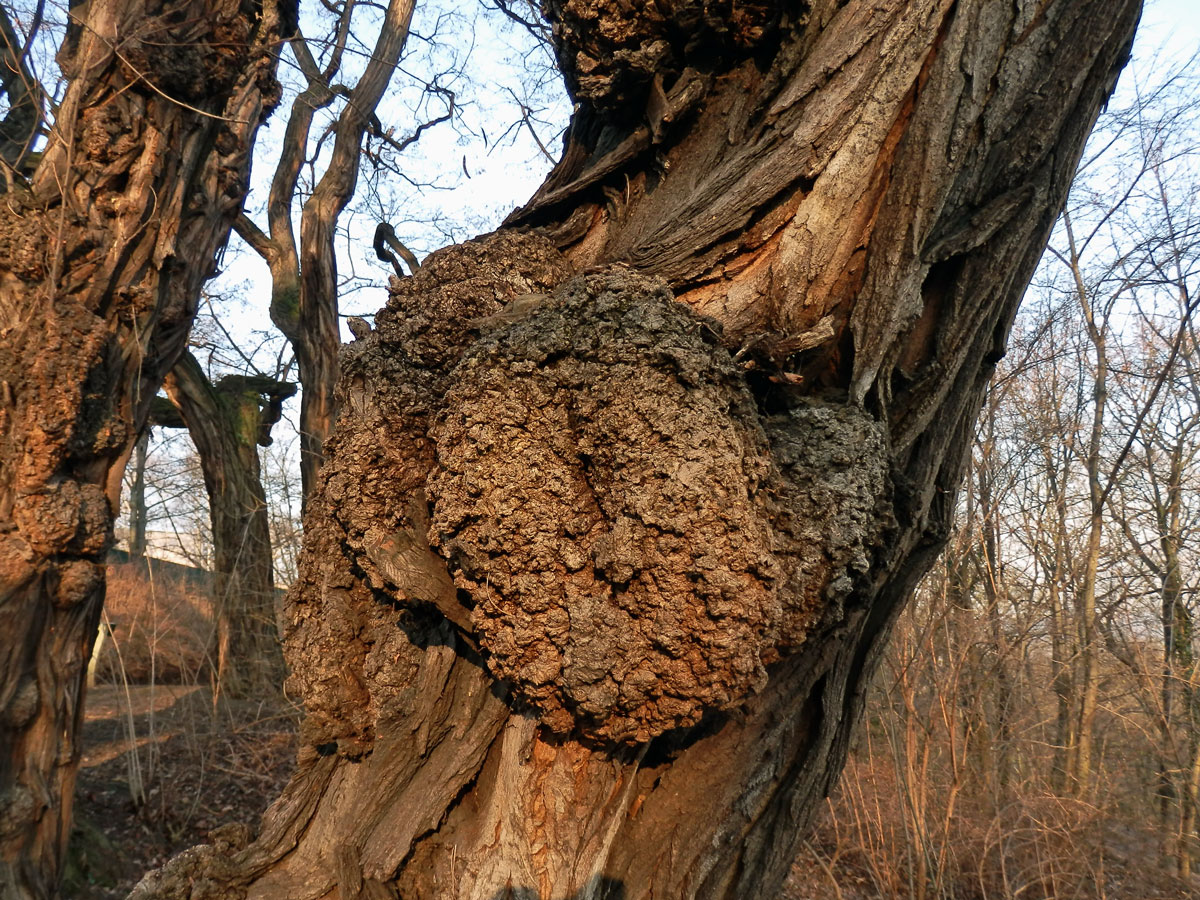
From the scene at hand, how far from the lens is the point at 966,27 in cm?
163

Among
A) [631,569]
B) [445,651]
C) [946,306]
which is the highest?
[946,306]

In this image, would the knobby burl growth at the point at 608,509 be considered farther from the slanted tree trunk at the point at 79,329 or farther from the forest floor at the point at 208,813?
the forest floor at the point at 208,813

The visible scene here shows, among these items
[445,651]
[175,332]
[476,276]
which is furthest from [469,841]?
[175,332]

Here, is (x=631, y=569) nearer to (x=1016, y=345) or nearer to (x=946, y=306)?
(x=946, y=306)

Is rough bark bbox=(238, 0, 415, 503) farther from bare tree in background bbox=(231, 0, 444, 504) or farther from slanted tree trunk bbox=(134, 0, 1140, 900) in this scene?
slanted tree trunk bbox=(134, 0, 1140, 900)

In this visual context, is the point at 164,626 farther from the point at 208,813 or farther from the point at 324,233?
the point at 324,233

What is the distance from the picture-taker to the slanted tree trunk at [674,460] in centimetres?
136

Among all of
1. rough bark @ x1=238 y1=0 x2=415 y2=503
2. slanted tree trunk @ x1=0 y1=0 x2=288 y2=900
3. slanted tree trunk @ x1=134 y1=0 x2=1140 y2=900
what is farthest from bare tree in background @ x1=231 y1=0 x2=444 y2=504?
slanted tree trunk @ x1=134 y1=0 x2=1140 y2=900

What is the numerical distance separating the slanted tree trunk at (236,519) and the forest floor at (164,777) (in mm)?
498

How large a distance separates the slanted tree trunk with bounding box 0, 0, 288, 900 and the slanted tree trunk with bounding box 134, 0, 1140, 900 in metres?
1.78

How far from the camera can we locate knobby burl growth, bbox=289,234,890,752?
4.32ft

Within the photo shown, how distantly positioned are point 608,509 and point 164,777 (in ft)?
23.2

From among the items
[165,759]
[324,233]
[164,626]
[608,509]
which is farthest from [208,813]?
[608,509]

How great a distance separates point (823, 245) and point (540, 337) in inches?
25.6
